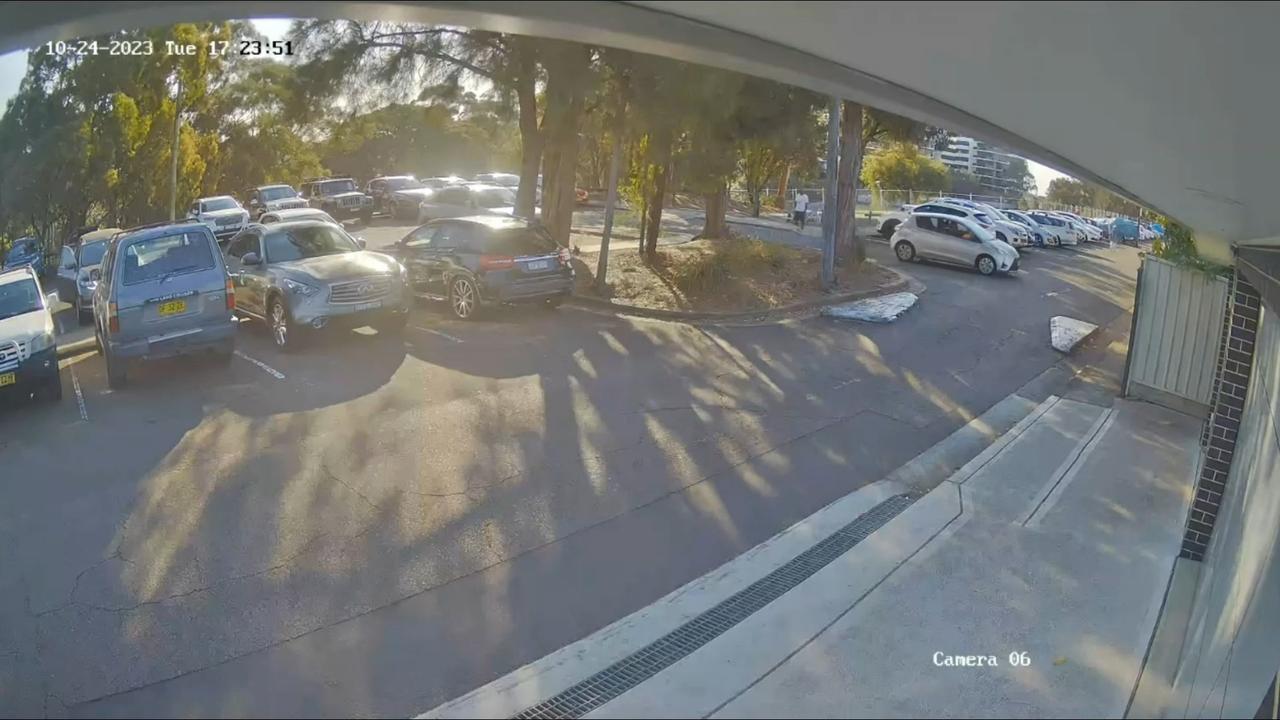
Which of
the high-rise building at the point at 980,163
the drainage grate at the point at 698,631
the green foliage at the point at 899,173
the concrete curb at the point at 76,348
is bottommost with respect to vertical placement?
the concrete curb at the point at 76,348

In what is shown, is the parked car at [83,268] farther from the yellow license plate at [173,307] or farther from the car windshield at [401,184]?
the car windshield at [401,184]

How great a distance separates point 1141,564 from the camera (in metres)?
6.53

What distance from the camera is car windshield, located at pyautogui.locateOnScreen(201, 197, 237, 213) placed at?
26.6 m

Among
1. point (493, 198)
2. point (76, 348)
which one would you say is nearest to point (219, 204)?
point (493, 198)

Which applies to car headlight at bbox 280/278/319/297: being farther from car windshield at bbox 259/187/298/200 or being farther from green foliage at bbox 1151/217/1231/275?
car windshield at bbox 259/187/298/200

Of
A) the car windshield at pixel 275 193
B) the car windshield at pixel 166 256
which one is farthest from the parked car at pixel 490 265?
the car windshield at pixel 275 193

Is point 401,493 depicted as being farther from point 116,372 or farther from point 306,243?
point 306,243

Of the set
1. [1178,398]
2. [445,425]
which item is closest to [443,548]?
[445,425]

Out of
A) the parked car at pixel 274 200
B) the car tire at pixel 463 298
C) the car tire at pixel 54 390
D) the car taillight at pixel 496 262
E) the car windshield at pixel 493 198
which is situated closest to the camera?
the car tire at pixel 54 390

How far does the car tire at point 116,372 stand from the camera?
36.8ft

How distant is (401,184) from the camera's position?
37688 mm

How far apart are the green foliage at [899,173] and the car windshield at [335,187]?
29355 mm

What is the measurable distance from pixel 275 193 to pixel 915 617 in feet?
98.0

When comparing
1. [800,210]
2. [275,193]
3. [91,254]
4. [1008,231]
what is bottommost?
[91,254]
